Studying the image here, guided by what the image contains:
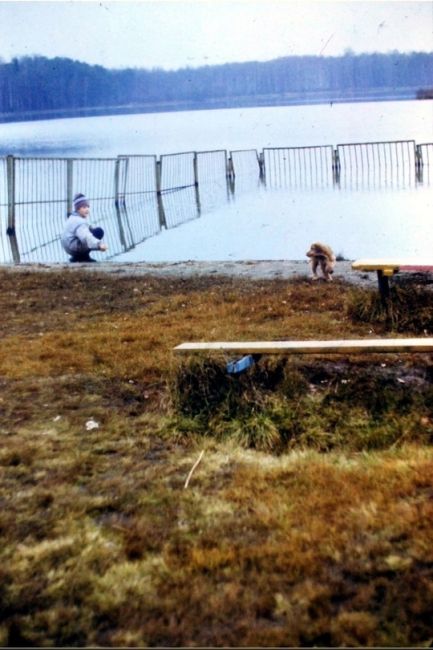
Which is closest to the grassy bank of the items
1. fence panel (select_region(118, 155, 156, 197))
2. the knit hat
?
the knit hat

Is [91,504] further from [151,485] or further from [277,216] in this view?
[277,216]

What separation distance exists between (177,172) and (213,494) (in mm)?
25558

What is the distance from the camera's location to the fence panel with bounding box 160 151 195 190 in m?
27.5

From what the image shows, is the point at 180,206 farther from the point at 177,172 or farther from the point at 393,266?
the point at 393,266

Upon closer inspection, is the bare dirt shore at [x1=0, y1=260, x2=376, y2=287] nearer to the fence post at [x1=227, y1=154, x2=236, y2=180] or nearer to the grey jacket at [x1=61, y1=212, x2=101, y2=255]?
the grey jacket at [x1=61, y1=212, x2=101, y2=255]

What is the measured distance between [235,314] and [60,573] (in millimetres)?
4578

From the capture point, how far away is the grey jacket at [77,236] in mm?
12883

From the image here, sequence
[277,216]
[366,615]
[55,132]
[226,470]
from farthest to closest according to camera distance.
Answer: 1. [55,132]
2. [277,216]
3. [226,470]
4. [366,615]

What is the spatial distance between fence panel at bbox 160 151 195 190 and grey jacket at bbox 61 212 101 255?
13.9m

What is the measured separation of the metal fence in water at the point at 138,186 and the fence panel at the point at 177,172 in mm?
32

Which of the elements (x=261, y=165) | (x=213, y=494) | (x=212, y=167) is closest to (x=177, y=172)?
(x=212, y=167)

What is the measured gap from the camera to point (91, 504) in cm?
382

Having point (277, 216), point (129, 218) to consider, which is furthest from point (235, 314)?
point (129, 218)

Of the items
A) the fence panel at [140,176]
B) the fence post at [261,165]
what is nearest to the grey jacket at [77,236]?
the fence panel at [140,176]
